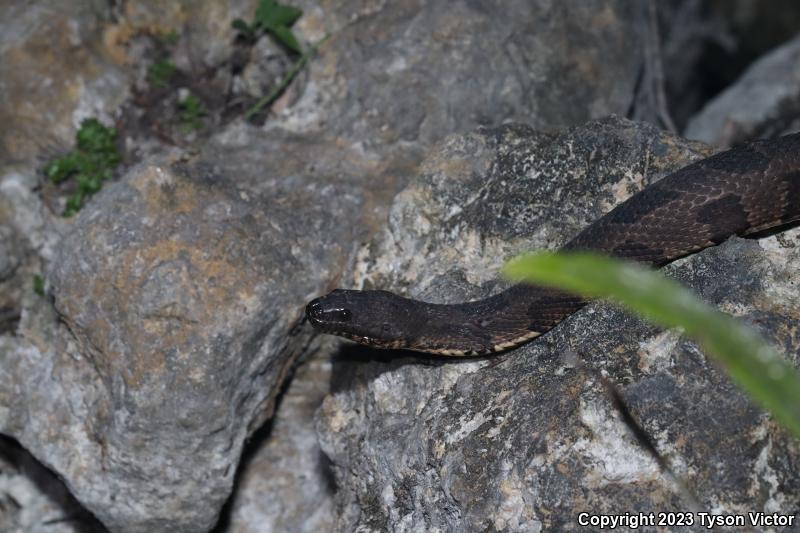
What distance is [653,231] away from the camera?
475 cm

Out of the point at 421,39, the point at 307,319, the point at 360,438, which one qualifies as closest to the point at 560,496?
the point at 360,438

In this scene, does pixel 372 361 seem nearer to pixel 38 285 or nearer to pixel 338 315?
pixel 338 315

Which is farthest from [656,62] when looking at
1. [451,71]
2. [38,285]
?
[38,285]

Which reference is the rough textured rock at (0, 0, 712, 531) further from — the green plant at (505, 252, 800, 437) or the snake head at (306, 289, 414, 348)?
the green plant at (505, 252, 800, 437)

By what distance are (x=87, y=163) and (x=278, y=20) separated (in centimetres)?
205

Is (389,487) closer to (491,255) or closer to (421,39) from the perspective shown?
(491,255)

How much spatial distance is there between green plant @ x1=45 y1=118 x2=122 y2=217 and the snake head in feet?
8.90

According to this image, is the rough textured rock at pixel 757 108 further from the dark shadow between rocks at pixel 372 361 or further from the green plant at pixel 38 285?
the green plant at pixel 38 285

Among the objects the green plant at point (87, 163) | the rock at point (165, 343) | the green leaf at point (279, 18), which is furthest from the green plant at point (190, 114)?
the rock at point (165, 343)

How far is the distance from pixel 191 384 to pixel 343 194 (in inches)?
70.5

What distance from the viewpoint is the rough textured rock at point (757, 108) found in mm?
8656

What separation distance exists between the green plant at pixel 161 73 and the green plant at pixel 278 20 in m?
0.72

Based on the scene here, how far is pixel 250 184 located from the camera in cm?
603

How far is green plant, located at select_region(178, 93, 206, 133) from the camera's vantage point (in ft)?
23.4
